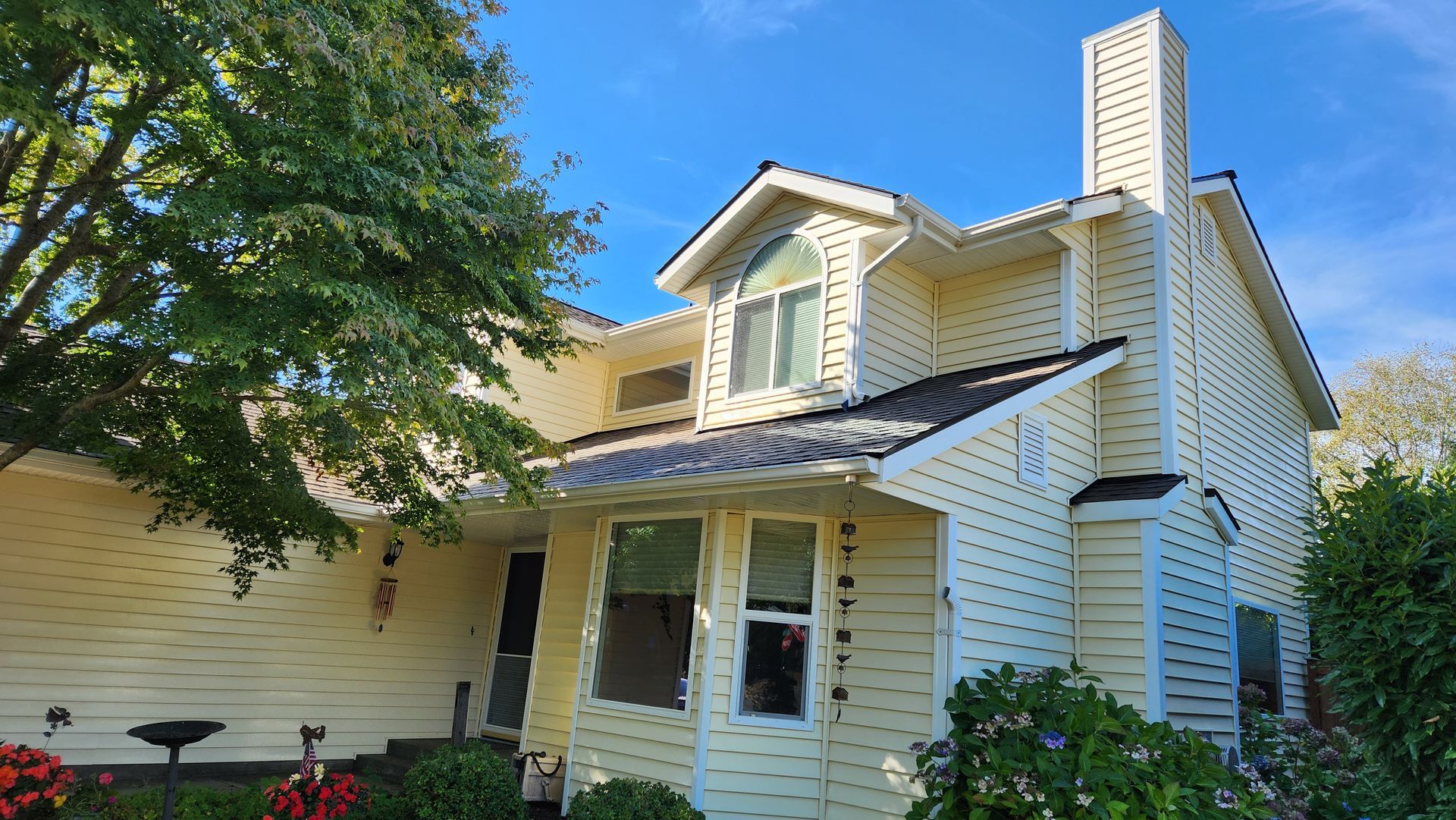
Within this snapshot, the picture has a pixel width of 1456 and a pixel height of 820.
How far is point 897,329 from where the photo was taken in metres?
8.80

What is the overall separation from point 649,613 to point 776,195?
4494 millimetres

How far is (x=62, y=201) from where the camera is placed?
6484 mm

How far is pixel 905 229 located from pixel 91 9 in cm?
620

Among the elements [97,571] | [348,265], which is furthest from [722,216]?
[97,571]

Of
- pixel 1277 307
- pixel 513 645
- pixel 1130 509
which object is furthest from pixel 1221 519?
pixel 513 645

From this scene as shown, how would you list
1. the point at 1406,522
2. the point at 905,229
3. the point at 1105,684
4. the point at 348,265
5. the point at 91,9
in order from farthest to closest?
the point at 905,229, the point at 1105,684, the point at 348,265, the point at 1406,522, the point at 91,9

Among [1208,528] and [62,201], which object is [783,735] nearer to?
[1208,528]

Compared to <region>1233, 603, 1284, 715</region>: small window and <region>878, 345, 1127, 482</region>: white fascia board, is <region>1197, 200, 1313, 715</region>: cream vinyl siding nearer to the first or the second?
<region>1233, 603, 1284, 715</region>: small window

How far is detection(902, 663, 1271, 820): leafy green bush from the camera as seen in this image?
5.49m

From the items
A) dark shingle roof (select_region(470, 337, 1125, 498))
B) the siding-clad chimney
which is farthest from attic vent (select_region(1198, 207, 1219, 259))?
dark shingle roof (select_region(470, 337, 1125, 498))

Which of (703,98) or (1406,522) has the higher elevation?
(703,98)

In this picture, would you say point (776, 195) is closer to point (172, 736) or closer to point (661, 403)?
point (661, 403)

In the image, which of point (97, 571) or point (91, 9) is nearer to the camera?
point (91, 9)

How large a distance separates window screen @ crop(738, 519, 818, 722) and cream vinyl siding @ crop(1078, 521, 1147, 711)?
2.61 meters
